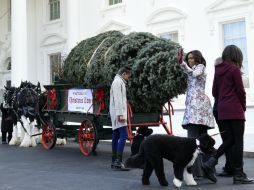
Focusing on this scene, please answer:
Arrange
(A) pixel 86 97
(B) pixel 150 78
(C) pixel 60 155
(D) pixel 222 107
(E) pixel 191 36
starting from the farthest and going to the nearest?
(E) pixel 191 36 → (C) pixel 60 155 → (A) pixel 86 97 → (B) pixel 150 78 → (D) pixel 222 107

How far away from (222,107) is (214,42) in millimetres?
9480

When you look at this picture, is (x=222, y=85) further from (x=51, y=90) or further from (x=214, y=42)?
(x=214, y=42)

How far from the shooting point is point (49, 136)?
12.9 meters

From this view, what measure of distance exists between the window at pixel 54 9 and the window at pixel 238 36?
35.1ft

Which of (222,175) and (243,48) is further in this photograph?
(243,48)

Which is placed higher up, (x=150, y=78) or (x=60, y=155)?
(x=150, y=78)

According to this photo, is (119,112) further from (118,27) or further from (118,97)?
(118,27)

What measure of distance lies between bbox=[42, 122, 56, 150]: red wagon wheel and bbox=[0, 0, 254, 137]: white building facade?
2178 millimetres

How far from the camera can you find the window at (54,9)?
934 inches

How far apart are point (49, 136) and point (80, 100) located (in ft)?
8.06

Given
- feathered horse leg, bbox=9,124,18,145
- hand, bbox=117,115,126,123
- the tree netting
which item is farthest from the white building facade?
hand, bbox=117,115,126,123

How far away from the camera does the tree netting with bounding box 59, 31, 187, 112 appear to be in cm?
905

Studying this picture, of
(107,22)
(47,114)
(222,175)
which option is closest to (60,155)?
(47,114)

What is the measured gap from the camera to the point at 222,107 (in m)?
6.84
